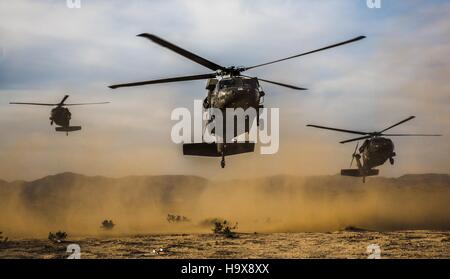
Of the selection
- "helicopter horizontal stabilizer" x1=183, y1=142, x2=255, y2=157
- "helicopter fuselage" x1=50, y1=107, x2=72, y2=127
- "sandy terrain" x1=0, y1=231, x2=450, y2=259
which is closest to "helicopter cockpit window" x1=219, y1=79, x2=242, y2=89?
"helicopter horizontal stabilizer" x1=183, y1=142, x2=255, y2=157

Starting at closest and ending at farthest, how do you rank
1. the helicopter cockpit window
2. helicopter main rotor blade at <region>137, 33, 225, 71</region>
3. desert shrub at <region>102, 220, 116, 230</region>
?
helicopter main rotor blade at <region>137, 33, 225, 71</region>, the helicopter cockpit window, desert shrub at <region>102, 220, 116, 230</region>

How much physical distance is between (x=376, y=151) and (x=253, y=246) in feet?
39.1

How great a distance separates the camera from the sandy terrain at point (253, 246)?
25203 mm

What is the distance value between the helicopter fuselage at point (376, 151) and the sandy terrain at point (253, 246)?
504 centimetres

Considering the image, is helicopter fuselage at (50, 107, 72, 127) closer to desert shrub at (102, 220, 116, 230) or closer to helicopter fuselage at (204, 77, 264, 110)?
desert shrub at (102, 220, 116, 230)

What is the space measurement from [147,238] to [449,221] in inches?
1305

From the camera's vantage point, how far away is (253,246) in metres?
27.5

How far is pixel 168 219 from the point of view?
50750 millimetres

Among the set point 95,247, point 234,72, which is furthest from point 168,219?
point 234,72

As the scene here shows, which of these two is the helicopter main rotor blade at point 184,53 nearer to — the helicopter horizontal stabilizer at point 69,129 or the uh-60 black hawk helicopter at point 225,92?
the uh-60 black hawk helicopter at point 225,92

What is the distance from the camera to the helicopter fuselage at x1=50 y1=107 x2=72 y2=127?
3988 cm

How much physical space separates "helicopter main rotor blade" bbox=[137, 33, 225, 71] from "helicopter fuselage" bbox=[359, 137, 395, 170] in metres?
14.5
